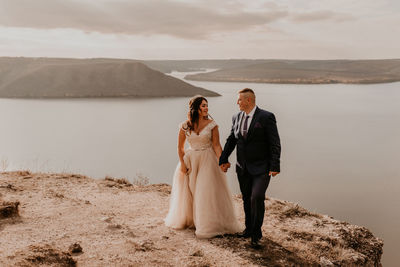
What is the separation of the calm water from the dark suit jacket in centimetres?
813

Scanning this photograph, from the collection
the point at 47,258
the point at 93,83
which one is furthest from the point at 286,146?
the point at 93,83

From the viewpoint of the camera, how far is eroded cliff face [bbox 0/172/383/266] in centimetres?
447

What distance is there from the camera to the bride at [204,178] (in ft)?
16.3

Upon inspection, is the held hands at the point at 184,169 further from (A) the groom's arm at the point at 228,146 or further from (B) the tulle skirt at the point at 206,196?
(A) the groom's arm at the point at 228,146

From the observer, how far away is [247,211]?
4.90 metres

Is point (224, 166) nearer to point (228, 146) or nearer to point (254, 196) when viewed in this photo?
point (228, 146)

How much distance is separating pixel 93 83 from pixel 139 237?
88260 millimetres

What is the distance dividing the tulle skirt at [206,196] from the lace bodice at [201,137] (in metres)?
0.07

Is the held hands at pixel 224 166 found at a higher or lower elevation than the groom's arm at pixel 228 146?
lower

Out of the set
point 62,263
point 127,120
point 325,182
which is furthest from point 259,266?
point 127,120

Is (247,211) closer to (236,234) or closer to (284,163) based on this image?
(236,234)

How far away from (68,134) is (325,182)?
32425 millimetres

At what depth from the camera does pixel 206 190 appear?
16.7ft

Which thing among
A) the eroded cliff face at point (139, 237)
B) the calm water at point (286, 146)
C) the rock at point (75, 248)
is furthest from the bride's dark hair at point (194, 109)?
the calm water at point (286, 146)
